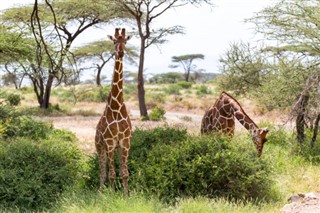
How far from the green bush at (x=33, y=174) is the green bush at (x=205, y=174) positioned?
119 centimetres

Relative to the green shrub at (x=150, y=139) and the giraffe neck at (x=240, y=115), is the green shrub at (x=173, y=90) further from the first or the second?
the giraffe neck at (x=240, y=115)

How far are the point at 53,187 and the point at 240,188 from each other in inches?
105

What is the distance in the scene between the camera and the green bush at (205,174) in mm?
6293

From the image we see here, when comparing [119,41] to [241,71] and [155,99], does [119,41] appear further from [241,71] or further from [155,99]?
[155,99]

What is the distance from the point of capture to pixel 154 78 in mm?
54000

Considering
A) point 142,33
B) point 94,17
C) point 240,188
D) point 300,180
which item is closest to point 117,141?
point 240,188

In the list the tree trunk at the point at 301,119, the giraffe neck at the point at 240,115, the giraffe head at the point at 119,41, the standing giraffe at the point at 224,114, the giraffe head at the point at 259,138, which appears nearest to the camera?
the giraffe head at the point at 119,41

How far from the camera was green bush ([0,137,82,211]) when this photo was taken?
6.37 m

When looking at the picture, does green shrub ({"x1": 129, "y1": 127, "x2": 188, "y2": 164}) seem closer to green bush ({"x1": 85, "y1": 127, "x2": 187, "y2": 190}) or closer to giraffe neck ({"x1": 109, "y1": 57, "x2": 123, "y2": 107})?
green bush ({"x1": 85, "y1": 127, "x2": 187, "y2": 190})

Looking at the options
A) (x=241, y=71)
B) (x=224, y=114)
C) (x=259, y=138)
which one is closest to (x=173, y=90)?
(x=241, y=71)

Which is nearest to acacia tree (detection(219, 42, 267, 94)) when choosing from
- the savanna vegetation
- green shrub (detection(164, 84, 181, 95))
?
the savanna vegetation

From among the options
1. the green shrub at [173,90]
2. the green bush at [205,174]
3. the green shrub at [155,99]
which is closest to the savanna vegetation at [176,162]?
the green bush at [205,174]

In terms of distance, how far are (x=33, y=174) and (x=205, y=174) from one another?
2520 mm

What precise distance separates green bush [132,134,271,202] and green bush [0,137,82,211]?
3.90 feet
